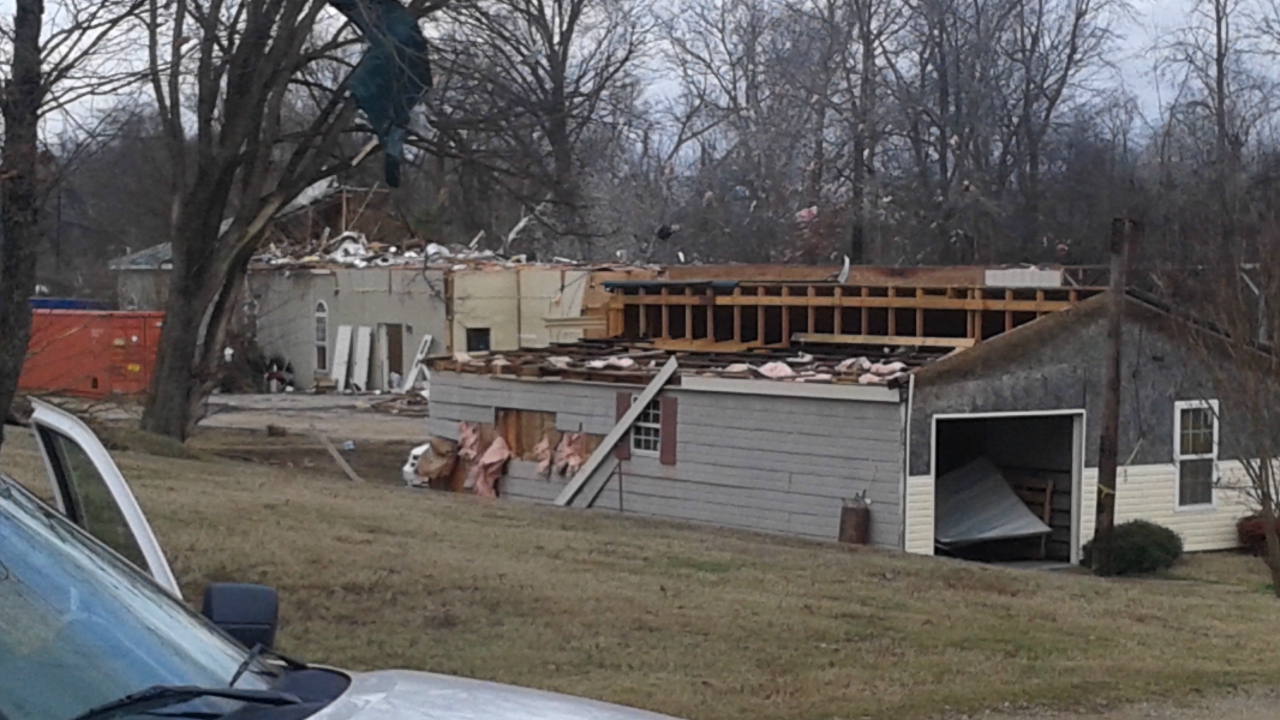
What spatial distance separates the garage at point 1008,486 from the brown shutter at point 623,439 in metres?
4.66

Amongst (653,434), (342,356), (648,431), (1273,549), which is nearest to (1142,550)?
(653,434)

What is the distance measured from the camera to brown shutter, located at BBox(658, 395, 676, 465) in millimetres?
24734

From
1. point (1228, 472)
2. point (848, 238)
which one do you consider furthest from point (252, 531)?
point (848, 238)

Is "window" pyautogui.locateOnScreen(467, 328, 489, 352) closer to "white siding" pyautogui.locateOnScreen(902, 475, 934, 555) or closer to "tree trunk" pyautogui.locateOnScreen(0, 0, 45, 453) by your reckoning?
"white siding" pyautogui.locateOnScreen(902, 475, 934, 555)

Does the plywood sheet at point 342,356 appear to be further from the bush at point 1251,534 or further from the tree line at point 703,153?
the bush at point 1251,534

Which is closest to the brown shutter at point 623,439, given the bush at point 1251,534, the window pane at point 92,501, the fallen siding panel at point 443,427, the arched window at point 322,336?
the fallen siding panel at point 443,427

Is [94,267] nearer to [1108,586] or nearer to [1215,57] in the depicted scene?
[1215,57]

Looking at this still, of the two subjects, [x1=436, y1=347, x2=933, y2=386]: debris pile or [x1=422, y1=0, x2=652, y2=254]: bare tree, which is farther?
[x1=436, y1=347, x2=933, y2=386]: debris pile

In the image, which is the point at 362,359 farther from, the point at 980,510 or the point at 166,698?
the point at 166,698

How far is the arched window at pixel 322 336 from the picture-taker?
1845 inches

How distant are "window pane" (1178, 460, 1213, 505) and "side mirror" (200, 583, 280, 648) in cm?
2369

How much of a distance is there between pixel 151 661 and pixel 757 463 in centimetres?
2085

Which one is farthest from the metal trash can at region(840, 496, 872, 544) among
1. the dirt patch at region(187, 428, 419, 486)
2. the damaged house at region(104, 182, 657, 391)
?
the damaged house at region(104, 182, 657, 391)

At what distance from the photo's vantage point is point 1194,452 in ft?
85.3
